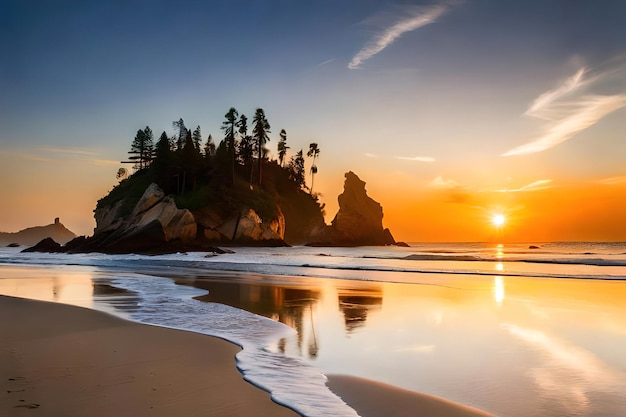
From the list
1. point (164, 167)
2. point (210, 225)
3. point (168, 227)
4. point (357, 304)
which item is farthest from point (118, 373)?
point (164, 167)

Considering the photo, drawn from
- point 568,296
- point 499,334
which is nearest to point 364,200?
point 568,296

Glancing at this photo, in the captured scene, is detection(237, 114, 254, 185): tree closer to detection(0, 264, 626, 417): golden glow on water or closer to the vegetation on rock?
the vegetation on rock

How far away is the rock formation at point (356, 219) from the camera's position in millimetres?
100062

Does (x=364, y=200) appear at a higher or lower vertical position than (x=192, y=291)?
higher

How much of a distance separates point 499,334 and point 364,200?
98486 millimetres

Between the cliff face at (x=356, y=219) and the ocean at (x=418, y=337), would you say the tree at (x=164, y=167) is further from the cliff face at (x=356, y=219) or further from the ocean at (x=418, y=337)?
the ocean at (x=418, y=337)

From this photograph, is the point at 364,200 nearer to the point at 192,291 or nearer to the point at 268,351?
the point at 192,291

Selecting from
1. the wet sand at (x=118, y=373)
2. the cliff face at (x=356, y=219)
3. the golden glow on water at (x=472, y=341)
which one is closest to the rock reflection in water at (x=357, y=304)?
the golden glow on water at (x=472, y=341)

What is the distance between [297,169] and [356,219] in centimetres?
2311

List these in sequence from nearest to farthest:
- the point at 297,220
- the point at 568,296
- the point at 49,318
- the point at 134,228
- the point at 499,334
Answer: the point at 499,334
the point at 49,318
the point at 568,296
the point at 134,228
the point at 297,220

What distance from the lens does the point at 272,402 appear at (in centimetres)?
472

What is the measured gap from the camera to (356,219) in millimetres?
103000

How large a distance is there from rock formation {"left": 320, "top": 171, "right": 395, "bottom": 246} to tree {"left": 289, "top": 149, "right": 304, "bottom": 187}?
12.5 m

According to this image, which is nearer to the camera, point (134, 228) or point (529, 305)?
point (529, 305)
